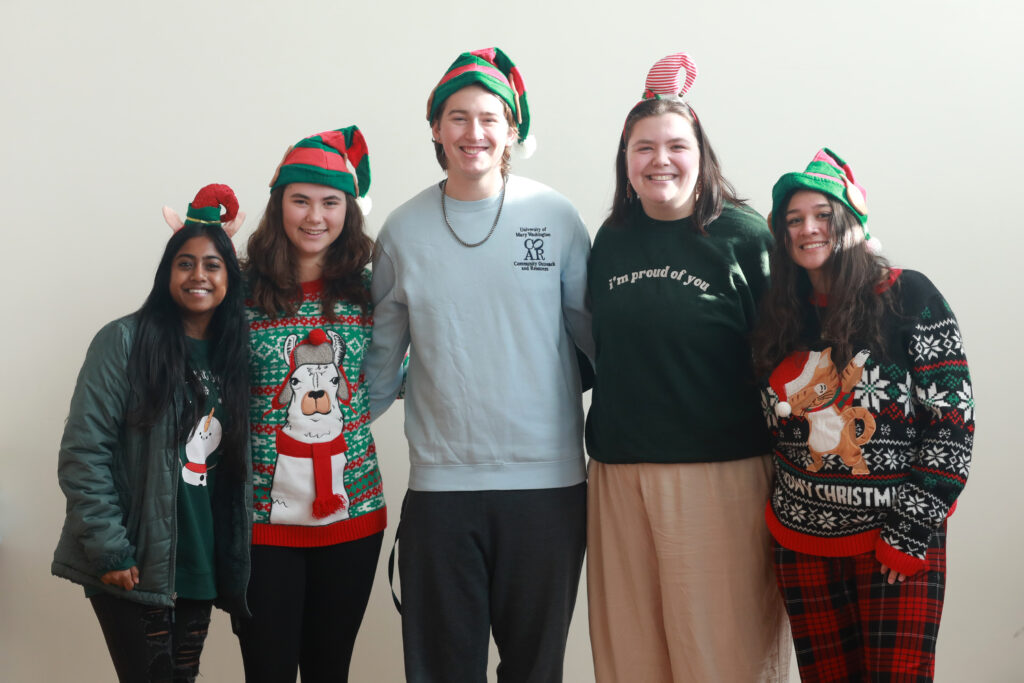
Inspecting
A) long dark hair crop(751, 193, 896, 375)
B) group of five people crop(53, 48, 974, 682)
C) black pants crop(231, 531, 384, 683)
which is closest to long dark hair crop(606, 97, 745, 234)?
group of five people crop(53, 48, 974, 682)

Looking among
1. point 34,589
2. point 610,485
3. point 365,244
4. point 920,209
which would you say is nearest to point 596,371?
point 610,485

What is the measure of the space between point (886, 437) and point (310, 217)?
1323mm

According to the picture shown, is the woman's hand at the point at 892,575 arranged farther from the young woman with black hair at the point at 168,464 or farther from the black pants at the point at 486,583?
the young woman with black hair at the point at 168,464

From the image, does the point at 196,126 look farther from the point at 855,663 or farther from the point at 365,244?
the point at 855,663

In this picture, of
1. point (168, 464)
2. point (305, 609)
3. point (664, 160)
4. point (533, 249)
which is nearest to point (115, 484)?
point (168, 464)

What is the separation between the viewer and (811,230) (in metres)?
1.66

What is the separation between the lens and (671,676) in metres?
1.84

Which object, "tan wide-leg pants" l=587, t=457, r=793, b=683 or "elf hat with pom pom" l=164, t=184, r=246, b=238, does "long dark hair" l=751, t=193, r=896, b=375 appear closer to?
"tan wide-leg pants" l=587, t=457, r=793, b=683

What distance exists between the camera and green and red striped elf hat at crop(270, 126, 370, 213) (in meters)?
1.92

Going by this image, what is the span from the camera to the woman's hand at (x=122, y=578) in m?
1.66

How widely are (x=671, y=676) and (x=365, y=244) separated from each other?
4.03 feet

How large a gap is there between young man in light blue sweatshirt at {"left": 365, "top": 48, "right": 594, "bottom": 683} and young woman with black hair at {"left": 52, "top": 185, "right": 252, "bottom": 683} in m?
0.40

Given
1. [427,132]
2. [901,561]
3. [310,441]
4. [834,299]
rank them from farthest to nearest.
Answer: [427,132] < [310,441] < [834,299] < [901,561]

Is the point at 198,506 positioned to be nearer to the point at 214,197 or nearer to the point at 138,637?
the point at 138,637
